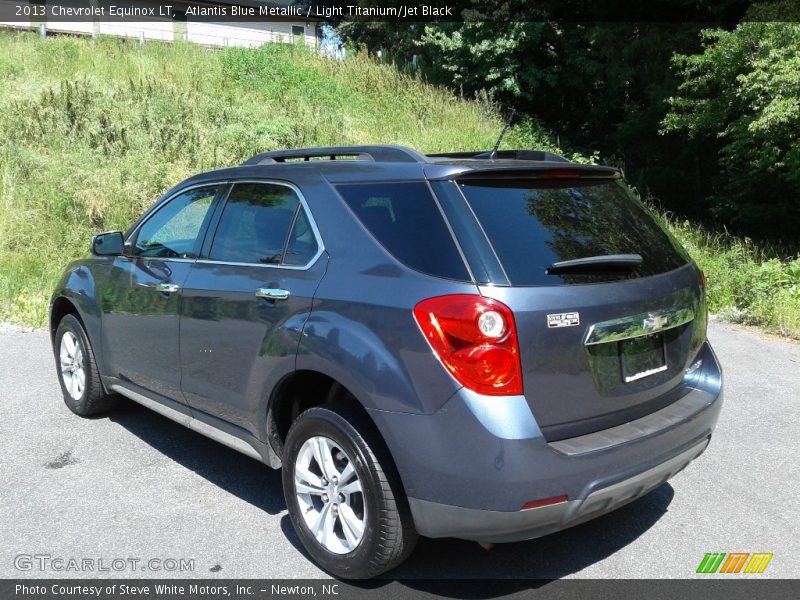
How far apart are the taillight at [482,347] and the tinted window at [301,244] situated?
914 millimetres

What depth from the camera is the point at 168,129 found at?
42.2 ft

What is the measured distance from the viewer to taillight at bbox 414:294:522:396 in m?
2.69

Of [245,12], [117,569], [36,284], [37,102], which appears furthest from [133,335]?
[245,12]

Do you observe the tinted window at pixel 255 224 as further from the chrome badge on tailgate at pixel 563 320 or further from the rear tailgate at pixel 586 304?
the chrome badge on tailgate at pixel 563 320

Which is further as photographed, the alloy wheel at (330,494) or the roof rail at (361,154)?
the roof rail at (361,154)

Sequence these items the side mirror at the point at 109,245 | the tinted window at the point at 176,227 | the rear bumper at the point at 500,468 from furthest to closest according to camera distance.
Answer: the side mirror at the point at 109,245, the tinted window at the point at 176,227, the rear bumper at the point at 500,468

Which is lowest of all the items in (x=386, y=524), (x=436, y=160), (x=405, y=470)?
(x=386, y=524)

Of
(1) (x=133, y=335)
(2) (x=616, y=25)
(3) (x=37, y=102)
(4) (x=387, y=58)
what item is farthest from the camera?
(4) (x=387, y=58)

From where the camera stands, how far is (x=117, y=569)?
326 cm

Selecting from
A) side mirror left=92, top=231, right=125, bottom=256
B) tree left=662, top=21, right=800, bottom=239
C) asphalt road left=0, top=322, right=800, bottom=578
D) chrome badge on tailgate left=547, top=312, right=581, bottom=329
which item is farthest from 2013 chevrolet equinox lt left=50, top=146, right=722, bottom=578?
tree left=662, top=21, right=800, bottom=239

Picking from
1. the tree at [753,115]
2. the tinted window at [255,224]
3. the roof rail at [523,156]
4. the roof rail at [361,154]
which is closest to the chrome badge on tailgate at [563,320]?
the roof rail at [361,154]

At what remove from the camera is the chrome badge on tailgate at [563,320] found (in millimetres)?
2762

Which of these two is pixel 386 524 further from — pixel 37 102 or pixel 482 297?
pixel 37 102

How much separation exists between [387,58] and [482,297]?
1709 cm
